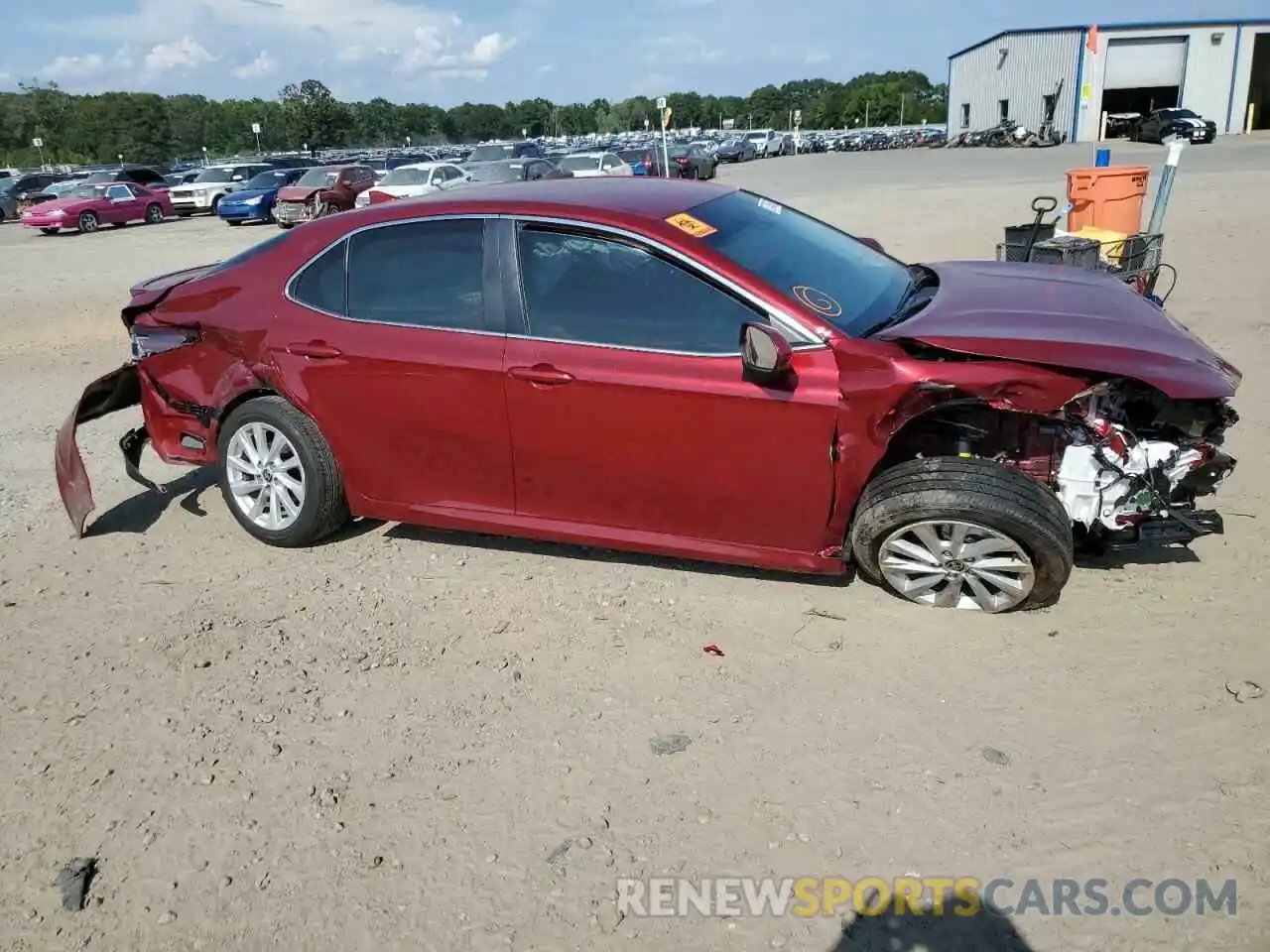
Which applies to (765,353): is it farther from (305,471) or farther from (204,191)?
(204,191)

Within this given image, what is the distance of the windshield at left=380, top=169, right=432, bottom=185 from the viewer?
80.5 feet

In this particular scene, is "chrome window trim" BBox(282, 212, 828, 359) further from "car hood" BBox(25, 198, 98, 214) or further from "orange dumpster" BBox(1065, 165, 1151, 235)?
"car hood" BBox(25, 198, 98, 214)

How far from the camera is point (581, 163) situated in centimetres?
3014

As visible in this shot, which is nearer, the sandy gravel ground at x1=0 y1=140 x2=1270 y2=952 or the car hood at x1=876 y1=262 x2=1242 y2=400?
the sandy gravel ground at x1=0 y1=140 x2=1270 y2=952

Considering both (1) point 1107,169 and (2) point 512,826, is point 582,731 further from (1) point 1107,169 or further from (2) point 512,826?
(1) point 1107,169

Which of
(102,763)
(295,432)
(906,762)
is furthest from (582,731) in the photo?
(295,432)

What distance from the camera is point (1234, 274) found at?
→ 9.85 meters

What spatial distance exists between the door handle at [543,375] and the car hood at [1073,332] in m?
1.26

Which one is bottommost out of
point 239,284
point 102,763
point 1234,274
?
point 102,763

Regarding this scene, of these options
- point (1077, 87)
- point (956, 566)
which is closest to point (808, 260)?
point (956, 566)

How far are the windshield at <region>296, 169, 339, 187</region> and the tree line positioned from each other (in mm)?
29746

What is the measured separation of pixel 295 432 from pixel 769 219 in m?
2.42

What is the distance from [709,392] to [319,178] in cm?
2458

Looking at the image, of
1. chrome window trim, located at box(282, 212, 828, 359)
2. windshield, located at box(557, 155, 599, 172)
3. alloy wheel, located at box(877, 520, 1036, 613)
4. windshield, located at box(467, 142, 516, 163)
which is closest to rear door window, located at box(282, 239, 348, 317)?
chrome window trim, located at box(282, 212, 828, 359)
